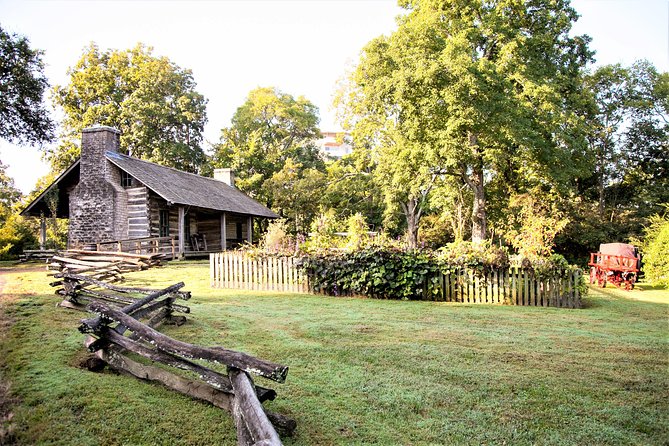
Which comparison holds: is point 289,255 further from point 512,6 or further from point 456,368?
point 512,6

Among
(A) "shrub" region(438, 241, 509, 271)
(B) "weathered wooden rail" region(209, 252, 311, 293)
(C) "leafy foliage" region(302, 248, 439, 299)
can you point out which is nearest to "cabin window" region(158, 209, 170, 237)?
(B) "weathered wooden rail" region(209, 252, 311, 293)

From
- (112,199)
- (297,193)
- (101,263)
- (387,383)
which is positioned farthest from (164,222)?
(387,383)

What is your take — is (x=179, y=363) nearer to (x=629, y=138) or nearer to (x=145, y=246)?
(x=145, y=246)

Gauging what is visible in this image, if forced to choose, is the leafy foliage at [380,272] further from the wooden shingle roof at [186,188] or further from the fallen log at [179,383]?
the wooden shingle roof at [186,188]

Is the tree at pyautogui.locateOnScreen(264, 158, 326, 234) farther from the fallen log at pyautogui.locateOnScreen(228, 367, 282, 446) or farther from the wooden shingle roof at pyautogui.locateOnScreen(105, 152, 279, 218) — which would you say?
the fallen log at pyautogui.locateOnScreen(228, 367, 282, 446)

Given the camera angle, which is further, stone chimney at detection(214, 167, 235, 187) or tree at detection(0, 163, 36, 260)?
stone chimney at detection(214, 167, 235, 187)

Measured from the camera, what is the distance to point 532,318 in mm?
→ 8781

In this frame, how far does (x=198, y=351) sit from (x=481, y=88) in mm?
20342

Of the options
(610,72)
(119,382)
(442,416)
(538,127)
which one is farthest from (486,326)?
(610,72)

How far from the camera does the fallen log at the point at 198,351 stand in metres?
3.68

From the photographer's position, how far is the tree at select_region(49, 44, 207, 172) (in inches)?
1467

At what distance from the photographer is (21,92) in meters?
23.3

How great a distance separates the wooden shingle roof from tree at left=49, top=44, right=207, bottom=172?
7017 millimetres

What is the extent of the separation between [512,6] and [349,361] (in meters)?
25.4
